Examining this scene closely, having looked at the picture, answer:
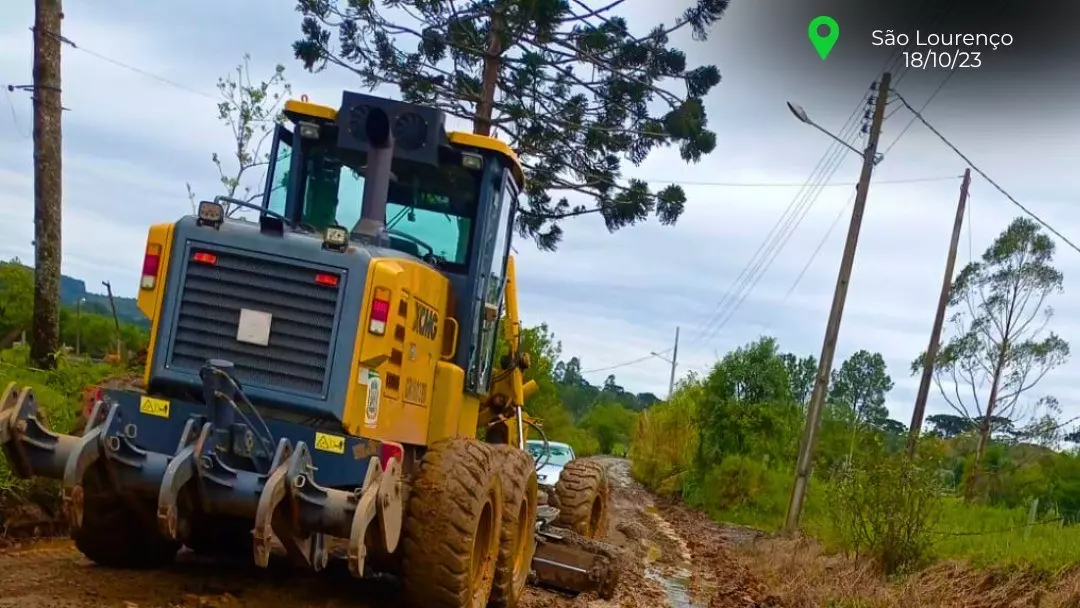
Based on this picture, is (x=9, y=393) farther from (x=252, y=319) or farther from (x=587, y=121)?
(x=587, y=121)

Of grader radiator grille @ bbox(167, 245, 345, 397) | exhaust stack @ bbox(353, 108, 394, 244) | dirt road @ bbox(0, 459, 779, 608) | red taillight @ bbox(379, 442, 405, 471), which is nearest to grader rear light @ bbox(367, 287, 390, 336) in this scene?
grader radiator grille @ bbox(167, 245, 345, 397)

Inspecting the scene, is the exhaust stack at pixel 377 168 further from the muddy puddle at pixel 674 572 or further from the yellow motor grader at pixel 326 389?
the muddy puddle at pixel 674 572

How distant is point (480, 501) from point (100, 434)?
216cm

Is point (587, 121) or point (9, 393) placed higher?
point (587, 121)

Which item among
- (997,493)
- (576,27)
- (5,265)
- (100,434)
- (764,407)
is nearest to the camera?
(100,434)

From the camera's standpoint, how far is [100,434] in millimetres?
6145

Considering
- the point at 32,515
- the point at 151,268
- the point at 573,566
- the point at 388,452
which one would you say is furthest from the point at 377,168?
the point at 32,515

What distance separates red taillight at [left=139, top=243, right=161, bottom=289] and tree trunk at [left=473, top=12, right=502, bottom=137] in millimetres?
12870

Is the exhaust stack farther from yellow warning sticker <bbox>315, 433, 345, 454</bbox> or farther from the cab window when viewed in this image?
yellow warning sticker <bbox>315, 433, 345, 454</bbox>

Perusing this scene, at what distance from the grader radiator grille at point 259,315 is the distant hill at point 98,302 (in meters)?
0.48

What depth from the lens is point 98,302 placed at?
29078mm

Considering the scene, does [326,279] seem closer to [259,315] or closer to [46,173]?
[259,315]

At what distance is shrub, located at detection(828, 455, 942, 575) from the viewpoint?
1286 cm

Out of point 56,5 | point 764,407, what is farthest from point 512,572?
point 764,407
